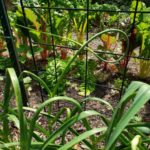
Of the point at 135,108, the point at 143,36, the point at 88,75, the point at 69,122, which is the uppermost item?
the point at 135,108

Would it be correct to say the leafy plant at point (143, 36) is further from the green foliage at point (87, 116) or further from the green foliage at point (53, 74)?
the green foliage at point (87, 116)

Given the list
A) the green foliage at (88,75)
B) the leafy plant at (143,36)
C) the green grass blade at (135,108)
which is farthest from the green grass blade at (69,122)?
the leafy plant at (143,36)

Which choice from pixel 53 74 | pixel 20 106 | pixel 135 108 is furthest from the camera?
pixel 53 74

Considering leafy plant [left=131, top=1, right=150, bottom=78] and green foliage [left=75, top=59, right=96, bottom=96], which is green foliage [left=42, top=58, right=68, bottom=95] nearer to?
green foliage [left=75, top=59, right=96, bottom=96]

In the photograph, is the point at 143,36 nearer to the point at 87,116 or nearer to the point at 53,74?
the point at 53,74

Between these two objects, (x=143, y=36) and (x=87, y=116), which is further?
(x=143, y=36)

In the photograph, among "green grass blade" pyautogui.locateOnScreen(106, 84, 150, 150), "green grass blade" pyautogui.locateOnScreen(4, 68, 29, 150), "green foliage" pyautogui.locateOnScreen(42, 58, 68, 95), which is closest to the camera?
"green grass blade" pyautogui.locateOnScreen(106, 84, 150, 150)

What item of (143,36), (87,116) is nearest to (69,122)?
(87,116)

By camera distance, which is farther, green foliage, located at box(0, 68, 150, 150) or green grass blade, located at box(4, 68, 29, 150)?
green grass blade, located at box(4, 68, 29, 150)

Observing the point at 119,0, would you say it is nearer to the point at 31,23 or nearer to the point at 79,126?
the point at 31,23

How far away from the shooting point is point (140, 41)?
170 cm

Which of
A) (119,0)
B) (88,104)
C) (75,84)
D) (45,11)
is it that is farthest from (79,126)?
(119,0)

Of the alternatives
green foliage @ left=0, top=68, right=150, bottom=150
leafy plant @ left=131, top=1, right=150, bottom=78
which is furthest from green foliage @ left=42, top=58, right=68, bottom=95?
green foliage @ left=0, top=68, right=150, bottom=150

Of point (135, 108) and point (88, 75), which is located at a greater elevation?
point (135, 108)
